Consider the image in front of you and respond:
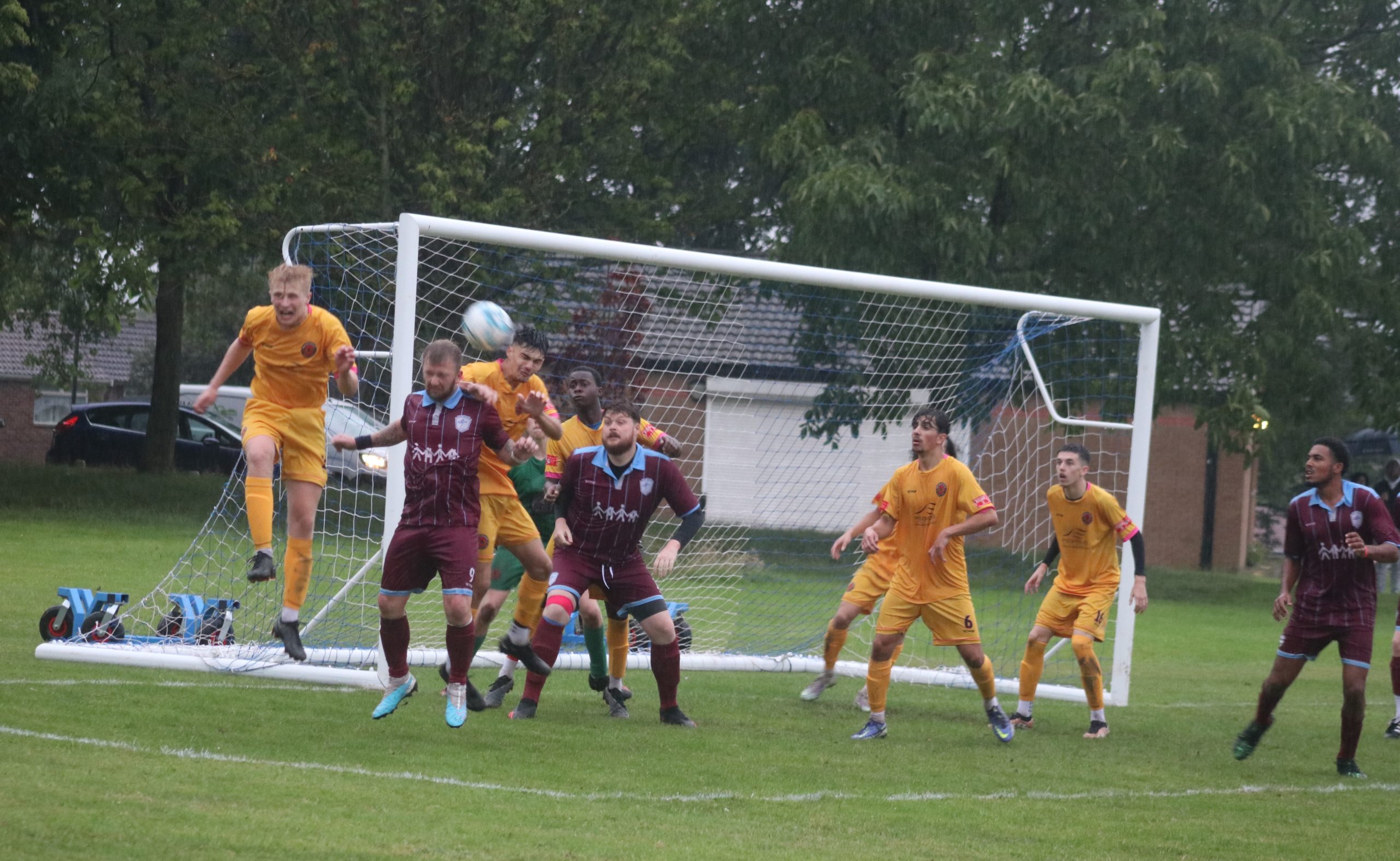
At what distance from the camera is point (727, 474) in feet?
45.5

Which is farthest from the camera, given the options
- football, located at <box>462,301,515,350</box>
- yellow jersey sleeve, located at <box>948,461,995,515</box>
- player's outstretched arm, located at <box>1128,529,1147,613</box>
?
player's outstretched arm, located at <box>1128,529,1147,613</box>

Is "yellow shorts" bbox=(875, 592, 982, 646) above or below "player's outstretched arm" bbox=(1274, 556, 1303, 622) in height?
below

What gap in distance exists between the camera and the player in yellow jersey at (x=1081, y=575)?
984 cm

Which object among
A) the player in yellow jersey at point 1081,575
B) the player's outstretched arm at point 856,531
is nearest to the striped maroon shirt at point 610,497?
the player's outstretched arm at point 856,531

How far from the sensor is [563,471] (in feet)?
29.6

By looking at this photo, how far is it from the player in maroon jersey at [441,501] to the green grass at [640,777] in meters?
0.50

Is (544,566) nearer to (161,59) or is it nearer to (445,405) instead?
(445,405)

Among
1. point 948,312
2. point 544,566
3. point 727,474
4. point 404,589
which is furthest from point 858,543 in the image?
point 404,589

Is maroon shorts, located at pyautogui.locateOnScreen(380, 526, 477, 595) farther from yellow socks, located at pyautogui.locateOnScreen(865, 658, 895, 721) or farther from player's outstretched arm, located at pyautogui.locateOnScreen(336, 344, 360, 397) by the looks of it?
yellow socks, located at pyautogui.locateOnScreen(865, 658, 895, 721)

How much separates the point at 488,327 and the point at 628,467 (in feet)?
3.71

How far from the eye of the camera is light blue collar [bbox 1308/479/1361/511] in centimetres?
862

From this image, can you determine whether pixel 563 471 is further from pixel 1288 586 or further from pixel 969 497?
pixel 1288 586

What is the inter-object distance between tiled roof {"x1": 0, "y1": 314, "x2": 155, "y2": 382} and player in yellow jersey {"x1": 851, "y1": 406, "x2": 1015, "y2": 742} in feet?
128

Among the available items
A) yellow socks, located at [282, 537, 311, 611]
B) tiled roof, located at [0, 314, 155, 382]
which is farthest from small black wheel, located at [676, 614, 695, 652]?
tiled roof, located at [0, 314, 155, 382]
